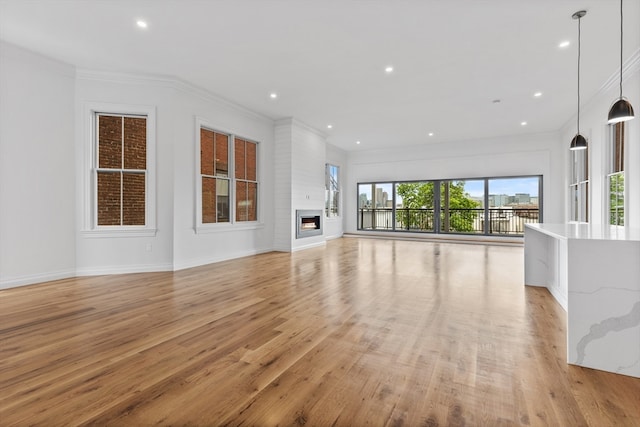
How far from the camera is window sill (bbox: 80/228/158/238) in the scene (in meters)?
4.61

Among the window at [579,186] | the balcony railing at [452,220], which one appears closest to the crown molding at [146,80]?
the balcony railing at [452,220]

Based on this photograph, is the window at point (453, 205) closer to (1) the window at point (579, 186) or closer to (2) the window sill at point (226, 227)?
(1) the window at point (579, 186)

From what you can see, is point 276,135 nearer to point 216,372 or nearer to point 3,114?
point 3,114

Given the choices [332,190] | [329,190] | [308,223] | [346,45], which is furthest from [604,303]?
[332,190]

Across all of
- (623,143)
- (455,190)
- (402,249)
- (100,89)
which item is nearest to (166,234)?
(100,89)

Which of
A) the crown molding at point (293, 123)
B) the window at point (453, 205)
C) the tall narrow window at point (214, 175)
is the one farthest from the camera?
the window at point (453, 205)

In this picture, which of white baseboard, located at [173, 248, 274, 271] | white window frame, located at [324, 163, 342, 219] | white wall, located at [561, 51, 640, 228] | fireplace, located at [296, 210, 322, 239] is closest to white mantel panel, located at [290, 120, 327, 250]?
fireplace, located at [296, 210, 322, 239]

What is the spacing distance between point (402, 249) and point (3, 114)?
7.31m

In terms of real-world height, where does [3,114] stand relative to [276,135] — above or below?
below

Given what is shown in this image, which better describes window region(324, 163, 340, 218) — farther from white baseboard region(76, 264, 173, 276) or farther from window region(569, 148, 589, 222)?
window region(569, 148, 589, 222)

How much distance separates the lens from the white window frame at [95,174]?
181 inches

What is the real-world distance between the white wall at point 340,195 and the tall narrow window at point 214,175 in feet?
14.6

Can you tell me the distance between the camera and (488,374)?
6.13 feet

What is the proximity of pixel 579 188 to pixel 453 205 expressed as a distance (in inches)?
130
